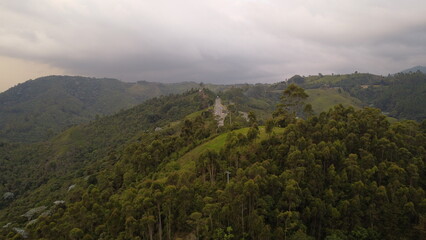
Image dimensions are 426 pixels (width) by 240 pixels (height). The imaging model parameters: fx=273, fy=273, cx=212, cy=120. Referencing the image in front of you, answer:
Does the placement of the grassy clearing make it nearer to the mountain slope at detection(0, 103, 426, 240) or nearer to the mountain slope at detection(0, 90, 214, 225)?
the mountain slope at detection(0, 103, 426, 240)

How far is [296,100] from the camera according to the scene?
236ft

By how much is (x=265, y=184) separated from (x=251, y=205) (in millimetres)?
3602

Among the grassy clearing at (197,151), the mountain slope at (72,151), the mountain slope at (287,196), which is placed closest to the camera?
the mountain slope at (287,196)

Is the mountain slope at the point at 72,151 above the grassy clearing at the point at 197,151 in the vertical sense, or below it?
below

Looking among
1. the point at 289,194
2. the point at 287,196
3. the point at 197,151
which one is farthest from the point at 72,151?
the point at 289,194

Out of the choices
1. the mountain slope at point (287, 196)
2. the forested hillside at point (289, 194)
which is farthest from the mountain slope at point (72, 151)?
the mountain slope at point (287, 196)

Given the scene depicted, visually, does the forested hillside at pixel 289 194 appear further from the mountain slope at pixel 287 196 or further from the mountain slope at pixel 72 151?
the mountain slope at pixel 72 151

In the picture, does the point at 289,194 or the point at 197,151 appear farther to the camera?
the point at 197,151

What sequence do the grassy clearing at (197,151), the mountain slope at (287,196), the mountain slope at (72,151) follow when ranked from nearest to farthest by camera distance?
the mountain slope at (287,196)
the grassy clearing at (197,151)
the mountain slope at (72,151)

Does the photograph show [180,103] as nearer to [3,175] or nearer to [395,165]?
[3,175]

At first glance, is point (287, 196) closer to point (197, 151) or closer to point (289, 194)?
Result: point (289, 194)

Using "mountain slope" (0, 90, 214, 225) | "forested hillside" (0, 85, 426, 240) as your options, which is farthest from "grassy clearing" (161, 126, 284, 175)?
"mountain slope" (0, 90, 214, 225)

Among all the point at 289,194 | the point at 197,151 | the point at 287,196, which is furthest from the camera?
the point at 197,151

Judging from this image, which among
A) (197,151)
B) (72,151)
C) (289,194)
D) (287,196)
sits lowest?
(72,151)
